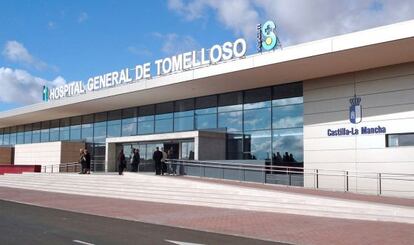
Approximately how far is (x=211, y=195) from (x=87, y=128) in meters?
23.6

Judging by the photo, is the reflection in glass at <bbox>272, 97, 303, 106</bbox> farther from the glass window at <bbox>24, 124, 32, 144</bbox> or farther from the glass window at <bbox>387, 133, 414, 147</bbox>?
the glass window at <bbox>24, 124, 32, 144</bbox>

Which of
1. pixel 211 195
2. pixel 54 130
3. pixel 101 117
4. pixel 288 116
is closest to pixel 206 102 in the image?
pixel 288 116

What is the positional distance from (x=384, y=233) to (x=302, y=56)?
10.0m

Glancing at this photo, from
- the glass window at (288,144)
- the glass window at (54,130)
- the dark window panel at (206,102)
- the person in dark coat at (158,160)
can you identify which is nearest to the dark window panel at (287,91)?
the glass window at (288,144)

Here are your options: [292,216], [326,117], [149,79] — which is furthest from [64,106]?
[292,216]

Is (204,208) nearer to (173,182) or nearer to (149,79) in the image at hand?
(173,182)

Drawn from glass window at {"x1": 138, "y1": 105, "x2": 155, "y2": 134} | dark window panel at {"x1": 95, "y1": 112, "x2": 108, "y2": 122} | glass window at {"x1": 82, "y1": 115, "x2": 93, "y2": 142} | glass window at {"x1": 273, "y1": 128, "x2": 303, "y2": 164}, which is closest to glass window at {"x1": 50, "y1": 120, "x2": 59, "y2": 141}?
glass window at {"x1": 82, "y1": 115, "x2": 93, "y2": 142}

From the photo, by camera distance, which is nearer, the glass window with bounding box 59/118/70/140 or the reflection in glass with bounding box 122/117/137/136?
the reflection in glass with bounding box 122/117/137/136

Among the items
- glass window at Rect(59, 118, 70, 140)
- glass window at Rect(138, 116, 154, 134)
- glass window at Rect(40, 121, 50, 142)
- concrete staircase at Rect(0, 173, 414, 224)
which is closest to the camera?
concrete staircase at Rect(0, 173, 414, 224)

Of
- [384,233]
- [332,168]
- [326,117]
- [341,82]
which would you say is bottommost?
[384,233]

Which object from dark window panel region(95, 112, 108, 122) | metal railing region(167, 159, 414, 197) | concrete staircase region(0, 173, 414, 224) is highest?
dark window panel region(95, 112, 108, 122)

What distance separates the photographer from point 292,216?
Result: 1594 centimetres

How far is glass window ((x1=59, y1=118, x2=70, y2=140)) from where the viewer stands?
4362 cm

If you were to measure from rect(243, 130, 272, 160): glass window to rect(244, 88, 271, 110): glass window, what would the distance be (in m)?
1.46
